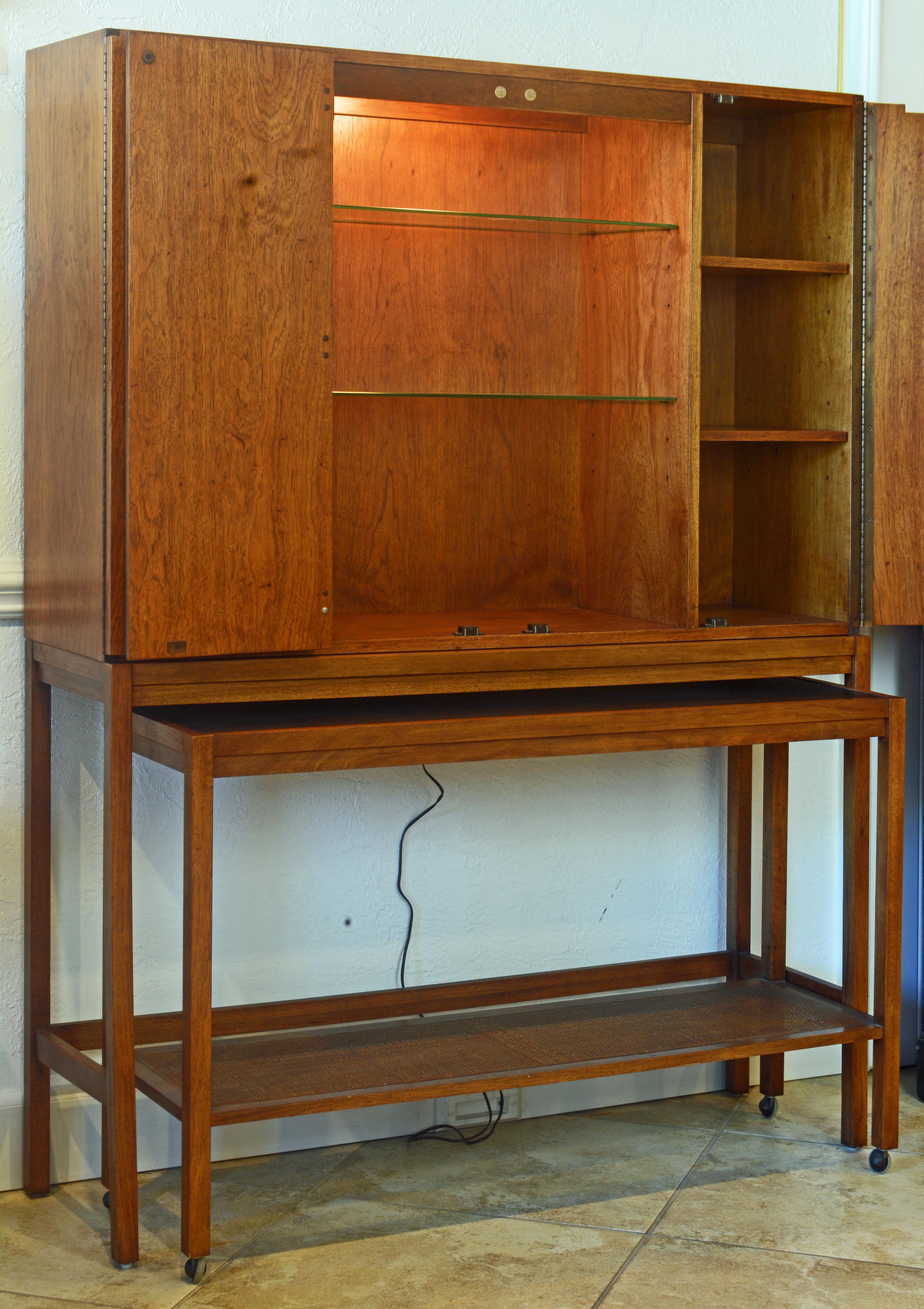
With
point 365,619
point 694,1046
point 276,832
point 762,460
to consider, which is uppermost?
point 762,460

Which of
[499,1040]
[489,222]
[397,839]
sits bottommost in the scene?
[499,1040]

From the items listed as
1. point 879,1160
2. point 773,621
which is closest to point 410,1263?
point 879,1160

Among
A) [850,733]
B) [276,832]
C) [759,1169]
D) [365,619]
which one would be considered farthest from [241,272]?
[759,1169]

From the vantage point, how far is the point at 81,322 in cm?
243

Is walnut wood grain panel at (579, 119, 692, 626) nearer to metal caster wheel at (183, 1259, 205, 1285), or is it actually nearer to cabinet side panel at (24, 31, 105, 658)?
cabinet side panel at (24, 31, 105, 658)

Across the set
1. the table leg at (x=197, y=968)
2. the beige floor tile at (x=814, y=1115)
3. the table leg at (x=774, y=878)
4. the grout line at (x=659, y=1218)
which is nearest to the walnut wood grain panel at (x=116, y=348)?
the table leg at (x=197, y=968)

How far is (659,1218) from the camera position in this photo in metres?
2.71

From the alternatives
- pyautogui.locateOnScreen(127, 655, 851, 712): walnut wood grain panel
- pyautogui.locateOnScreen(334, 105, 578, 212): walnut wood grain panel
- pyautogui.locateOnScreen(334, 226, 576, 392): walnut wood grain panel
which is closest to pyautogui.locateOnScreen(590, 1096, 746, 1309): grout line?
pyautogui.locateOnScreen(127, 655, 851, 712): walnut wood grain panel

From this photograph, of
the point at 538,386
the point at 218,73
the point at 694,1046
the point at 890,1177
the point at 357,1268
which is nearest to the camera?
the point at 218,73

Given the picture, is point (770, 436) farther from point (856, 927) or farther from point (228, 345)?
point (228, 345)

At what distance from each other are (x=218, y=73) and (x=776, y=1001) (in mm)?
2029

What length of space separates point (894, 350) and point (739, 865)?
118 centimetres

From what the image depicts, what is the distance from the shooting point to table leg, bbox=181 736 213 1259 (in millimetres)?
2297

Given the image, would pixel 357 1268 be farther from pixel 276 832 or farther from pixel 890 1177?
pixel 890 1177
